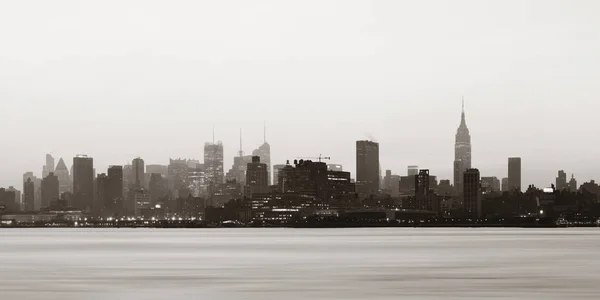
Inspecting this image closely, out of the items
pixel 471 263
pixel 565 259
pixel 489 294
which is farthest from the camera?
pixel 565 259

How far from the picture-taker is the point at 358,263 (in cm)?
10538

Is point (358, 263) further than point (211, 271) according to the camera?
Yes

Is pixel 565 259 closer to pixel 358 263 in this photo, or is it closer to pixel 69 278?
pixel 358 263

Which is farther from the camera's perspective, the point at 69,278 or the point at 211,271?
the point at 211,271

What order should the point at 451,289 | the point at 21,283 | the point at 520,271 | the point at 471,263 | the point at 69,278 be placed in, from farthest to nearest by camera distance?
the point at 471,263 → the point at 520,271 → the point at 69,278 → the point at 21,283 → the point at 451,289

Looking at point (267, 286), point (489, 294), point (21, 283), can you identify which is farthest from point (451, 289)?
point (21, 283)

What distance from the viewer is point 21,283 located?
250 ft

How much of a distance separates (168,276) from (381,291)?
21.6 meters

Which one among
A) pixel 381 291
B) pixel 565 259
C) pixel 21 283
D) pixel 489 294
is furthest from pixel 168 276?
pixel 565 259

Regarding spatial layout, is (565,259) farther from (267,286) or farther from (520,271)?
(267,286)

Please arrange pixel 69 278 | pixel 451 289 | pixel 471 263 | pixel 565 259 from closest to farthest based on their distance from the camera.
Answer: pixel 451 289 < pixel 69 278 < pixel 471 263 < pixel 565 259

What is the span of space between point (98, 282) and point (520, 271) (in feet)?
122

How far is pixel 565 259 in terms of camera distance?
11319 cm

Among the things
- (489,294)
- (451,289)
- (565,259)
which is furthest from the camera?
(565,259)
